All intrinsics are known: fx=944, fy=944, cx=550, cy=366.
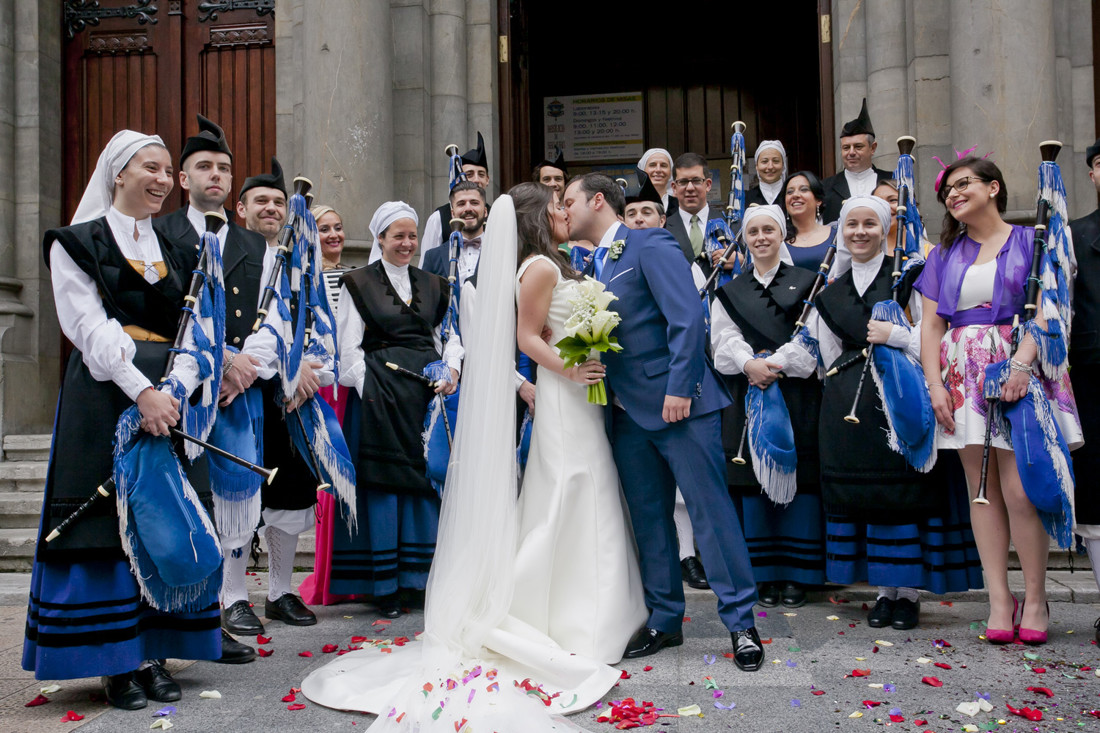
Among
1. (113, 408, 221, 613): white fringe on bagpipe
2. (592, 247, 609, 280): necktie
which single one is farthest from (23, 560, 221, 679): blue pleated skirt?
(592, 247, 609, 280): necktie

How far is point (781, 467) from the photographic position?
4715 mm

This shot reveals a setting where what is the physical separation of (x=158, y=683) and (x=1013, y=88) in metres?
6.42

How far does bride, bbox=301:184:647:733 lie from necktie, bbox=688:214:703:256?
2.00 meters

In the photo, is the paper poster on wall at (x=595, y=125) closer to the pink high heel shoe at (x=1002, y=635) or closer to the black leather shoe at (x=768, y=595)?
the black leather shoe at (x=768, y=595)

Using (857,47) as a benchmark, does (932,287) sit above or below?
below

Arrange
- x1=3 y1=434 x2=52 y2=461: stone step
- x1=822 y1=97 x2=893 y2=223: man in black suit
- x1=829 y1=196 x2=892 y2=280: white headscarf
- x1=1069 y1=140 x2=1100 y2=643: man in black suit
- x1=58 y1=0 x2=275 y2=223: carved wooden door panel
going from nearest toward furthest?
1. x1=1069 y1=140 x2=1100 y2=643: man in black suit
2. x1=829 y1=196 x2=892 y2=280: white headscarf
3. x1=822 y1=97 x2=893 y2=223: man in black suit
4. x1=3 y1=434 x2=52 y2=461: stone step
5. x1=58 y1=0 x2=275 y2=223: carved wooden door panel

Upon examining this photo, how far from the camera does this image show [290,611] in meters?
4.70

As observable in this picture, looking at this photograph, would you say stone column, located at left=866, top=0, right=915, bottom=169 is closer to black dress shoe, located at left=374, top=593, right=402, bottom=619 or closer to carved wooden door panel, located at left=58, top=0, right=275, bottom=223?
black dress shoe, located at left=374, top=593, right=402, bottom=619

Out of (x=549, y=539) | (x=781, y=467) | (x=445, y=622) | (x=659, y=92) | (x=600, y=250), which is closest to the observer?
(x=445, y=622)

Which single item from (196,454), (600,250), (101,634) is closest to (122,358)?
(196,454)

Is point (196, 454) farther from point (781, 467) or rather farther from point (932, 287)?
point (932, 287)

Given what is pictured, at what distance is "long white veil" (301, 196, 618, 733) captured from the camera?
3100 mm

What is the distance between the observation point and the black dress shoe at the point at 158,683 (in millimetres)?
3475

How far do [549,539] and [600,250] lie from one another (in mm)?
1281
